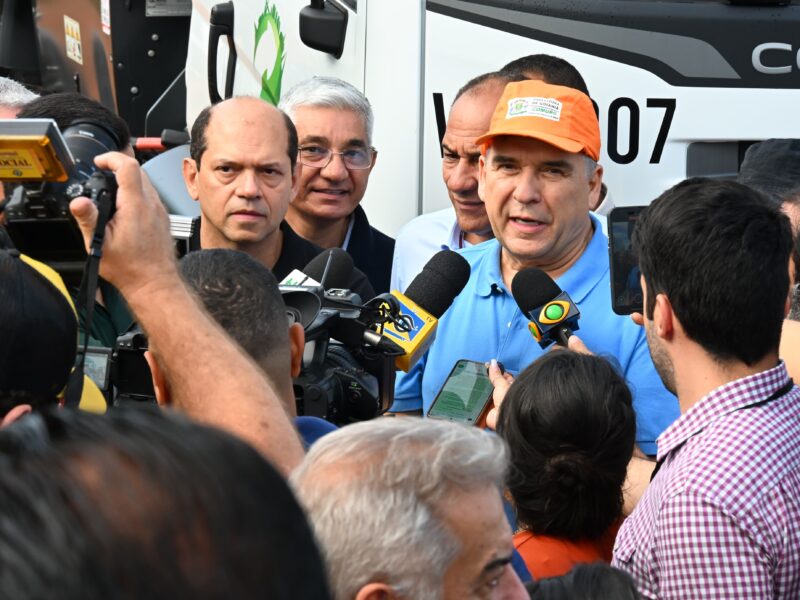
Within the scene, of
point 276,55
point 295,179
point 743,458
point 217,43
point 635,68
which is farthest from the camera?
point 217,43

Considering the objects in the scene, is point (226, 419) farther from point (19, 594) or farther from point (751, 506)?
point (19, 594)

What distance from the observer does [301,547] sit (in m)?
0.85

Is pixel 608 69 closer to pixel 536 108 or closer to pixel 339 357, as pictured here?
pixel 536 108

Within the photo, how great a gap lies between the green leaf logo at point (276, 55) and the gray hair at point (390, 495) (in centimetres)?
428

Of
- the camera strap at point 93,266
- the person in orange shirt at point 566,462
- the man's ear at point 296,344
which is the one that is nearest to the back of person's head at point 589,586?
the person in orange shirt at point 566,462

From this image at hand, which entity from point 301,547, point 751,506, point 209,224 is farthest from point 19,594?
point 209,224

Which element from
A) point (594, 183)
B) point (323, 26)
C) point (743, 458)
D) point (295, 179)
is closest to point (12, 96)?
point (323, 26)

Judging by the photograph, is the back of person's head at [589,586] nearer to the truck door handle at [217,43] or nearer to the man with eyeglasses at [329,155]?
the man with eyeglasses at [329,155]

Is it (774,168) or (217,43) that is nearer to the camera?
(774,168)

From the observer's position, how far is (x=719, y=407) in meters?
2.44

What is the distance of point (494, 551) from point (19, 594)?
3.60 ft

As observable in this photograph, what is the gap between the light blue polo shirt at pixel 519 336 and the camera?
3.36 m

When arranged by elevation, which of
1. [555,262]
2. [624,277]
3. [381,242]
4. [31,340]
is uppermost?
[31,340]

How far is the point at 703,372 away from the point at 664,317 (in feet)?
0.43
